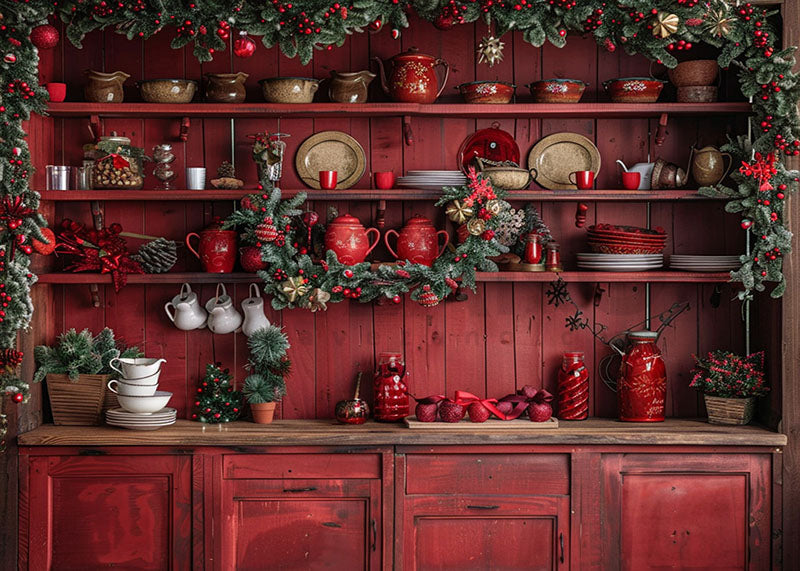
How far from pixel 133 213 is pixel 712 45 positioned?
2562 mm

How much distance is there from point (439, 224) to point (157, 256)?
1.22 meters

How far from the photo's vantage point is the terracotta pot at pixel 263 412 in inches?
138

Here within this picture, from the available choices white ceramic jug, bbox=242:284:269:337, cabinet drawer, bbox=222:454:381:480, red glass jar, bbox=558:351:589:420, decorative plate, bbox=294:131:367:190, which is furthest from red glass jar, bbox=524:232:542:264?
white ceramic jug, bbox=242:284:269:337

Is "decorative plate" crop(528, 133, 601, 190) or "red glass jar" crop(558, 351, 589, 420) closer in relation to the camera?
"red glass jar" crop(558, 351, 589, 420)

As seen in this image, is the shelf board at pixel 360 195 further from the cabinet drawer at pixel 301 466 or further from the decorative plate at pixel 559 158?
the cabinet drawer at pixel 301 466

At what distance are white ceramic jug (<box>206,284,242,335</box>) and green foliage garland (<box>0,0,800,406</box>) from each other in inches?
15.8

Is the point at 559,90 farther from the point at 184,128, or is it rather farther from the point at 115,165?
the point at 115,165

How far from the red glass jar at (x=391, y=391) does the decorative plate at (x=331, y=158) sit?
0.81m

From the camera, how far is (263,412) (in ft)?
11.6

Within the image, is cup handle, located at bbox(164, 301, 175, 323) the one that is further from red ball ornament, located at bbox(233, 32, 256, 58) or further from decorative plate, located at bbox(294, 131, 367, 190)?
red ball ornament, located at bbox(233, 32, 256, 58)

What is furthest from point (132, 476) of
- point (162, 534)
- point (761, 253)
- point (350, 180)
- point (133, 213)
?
point (761, 253)

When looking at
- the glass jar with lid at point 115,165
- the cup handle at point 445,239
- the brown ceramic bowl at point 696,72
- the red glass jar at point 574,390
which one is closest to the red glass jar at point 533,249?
the cup handle at point 445,239

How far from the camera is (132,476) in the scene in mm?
3287

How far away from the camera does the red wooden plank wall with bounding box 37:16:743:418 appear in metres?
3.73
